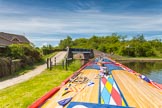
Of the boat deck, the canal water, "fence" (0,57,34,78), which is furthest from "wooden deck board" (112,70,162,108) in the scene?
the canal water

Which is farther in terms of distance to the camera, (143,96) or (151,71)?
(151,71)

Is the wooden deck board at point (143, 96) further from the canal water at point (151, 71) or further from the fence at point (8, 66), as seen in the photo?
the canal water at point (151, 71)

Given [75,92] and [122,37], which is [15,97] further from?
[122,37]

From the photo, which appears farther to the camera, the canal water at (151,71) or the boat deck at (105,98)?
the canal water at (151,71)

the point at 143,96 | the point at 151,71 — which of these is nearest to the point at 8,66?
the point at 143,96

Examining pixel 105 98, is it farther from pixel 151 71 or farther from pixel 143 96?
pixel 151 71

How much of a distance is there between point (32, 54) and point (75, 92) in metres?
17.2

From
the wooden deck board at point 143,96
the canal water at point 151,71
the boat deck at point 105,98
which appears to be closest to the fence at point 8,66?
the boat deck at point 105,98

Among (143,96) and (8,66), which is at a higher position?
(8,66)

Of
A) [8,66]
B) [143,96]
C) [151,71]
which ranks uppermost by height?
[8,66]

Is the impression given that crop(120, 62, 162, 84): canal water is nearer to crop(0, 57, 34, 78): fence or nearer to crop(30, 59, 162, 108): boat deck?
crop(30, 59, 162, 108): boat deck

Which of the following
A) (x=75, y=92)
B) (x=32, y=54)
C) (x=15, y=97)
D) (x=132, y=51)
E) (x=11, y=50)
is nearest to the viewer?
(x=75, y=92)

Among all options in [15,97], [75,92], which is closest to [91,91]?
[75,92]

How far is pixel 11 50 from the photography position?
18.8m
